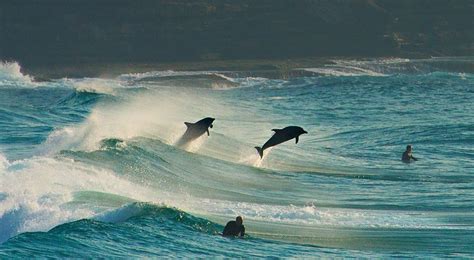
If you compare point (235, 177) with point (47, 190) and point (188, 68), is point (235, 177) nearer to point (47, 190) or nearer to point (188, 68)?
point (47, 190)

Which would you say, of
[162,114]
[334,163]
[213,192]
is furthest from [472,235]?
[162,114]

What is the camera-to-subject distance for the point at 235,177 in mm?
27281

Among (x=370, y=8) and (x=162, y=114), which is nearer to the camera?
(x=162, y=114)

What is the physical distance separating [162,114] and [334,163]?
32.6ft

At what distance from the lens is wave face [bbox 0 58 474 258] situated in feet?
58.4

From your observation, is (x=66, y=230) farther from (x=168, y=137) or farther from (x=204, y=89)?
(x=204, y=89)

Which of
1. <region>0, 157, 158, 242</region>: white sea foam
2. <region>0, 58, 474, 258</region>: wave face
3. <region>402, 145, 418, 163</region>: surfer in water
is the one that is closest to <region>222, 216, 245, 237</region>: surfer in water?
<region>0, 58, 474, 258</region>: wave face

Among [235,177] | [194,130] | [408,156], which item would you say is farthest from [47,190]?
[408,156]

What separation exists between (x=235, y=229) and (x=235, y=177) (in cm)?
907

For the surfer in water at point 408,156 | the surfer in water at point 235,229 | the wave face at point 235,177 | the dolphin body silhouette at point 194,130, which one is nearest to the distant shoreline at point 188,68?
the wave face at point 235,177

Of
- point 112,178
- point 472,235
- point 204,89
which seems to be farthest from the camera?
point 204,89

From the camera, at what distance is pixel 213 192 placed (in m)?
24.4

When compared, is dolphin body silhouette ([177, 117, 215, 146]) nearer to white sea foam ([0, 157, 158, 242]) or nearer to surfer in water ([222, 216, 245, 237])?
white sea foam ([0, 157, 158, 242])

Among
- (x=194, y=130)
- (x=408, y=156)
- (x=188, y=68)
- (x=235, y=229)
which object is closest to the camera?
(x=235, y=229)
